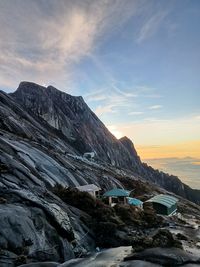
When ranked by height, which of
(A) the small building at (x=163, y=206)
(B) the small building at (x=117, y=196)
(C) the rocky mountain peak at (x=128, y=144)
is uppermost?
(C) the rocky mountain peak at (x=128, y=144)

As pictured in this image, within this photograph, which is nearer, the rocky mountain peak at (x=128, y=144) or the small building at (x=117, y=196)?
the small building at (x=117, y=196)

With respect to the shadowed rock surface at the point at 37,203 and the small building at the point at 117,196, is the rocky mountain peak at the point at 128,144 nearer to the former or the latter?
the shadowed rock surface at the point at 37,203

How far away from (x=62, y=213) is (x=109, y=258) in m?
8.35

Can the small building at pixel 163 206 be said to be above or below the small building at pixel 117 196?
below

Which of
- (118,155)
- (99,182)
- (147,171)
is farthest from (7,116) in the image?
(147,171)

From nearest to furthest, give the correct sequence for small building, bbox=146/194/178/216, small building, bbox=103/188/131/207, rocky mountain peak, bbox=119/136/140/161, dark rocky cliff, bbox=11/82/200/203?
small building, bbox=103/188/131/207
small building, bbox=146/194/178/216
dark rocky cliff, bbox=11/82/200/203
rocky mountain peak, bbox=119/136/140/161

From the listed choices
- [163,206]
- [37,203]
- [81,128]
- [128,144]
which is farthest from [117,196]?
[128,144]

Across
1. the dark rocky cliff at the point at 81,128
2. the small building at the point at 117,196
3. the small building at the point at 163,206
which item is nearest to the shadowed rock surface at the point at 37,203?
the small building at the point at 117,196

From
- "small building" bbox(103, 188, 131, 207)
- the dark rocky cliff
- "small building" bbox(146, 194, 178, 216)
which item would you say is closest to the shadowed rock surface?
"small building" bbox(103, 188, 131, 207)

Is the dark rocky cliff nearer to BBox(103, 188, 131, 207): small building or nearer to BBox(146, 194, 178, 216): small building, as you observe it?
BBox(146, 194, 178, 216): small building

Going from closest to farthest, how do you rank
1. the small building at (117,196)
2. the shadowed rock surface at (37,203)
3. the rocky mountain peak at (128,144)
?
the shadowed rock surface at (37,203), the small building at (117,196), the rocky mountain peak at (128,144)

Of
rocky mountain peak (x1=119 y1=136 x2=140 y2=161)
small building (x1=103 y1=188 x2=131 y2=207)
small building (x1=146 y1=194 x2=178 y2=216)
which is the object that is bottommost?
small building (x1=146 y1=194 x2=178 y2=216)

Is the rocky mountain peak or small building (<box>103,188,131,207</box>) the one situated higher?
the rocky mountain peak

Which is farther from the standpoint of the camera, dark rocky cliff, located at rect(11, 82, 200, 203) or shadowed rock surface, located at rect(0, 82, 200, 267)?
dark rocky cliff, located at rect(11, 82, 200, 203)
